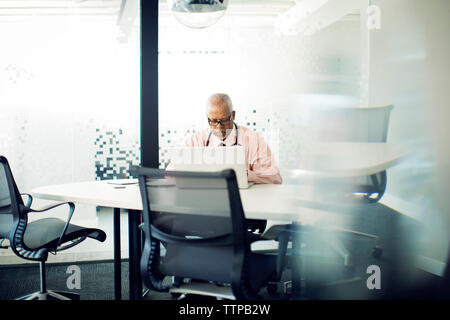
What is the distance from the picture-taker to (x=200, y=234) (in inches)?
62.9

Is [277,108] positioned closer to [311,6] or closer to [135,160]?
[311,6]

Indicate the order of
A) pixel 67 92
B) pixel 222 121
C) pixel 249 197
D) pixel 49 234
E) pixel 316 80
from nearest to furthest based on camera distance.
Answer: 1. pixel 249 197
2. pixel 49 234
3. pixel 222 121
4. pixel 316 80
5. pixel 67 92

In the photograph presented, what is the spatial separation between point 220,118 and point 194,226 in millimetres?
1401

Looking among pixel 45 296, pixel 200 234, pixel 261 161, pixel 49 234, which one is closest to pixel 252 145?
pixel 261 161

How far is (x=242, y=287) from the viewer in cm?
145

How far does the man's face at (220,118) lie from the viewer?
2807mm

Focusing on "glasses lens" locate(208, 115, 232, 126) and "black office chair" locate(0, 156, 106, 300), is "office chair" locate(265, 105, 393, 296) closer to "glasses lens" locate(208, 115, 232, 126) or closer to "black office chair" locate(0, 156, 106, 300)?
"glasses lens" locate(208, 115, 232, 126)

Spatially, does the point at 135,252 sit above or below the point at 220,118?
below

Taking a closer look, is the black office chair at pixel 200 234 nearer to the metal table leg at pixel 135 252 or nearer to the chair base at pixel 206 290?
the chair base at pixel 206 290

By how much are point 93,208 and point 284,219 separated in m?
2.47

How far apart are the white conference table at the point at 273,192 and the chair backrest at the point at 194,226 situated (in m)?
0.22

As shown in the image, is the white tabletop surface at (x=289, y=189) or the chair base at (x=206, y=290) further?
the white tabletop surface at (x=289, y=189)

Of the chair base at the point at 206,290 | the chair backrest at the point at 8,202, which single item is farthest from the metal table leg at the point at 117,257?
the chair base at the point at 206,290

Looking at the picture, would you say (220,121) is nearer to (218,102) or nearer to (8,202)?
(218,102)
